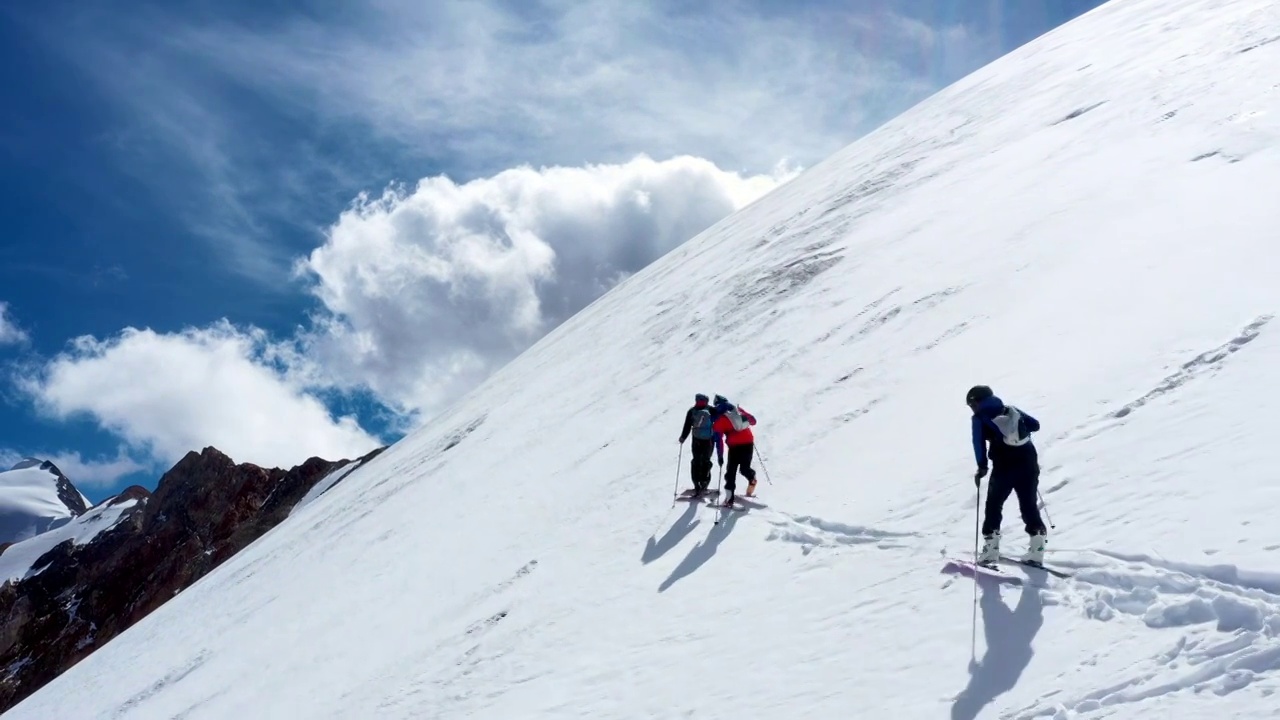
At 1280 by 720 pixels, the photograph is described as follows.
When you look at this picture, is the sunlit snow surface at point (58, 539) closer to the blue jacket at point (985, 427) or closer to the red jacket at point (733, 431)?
the red jacket at point (733, 431)

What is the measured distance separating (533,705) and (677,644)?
A: 1.64 metres

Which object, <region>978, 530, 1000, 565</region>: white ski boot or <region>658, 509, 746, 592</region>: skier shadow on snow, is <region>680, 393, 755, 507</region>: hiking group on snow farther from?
<region>978, 530, 1000, 565</region>: white ski boot

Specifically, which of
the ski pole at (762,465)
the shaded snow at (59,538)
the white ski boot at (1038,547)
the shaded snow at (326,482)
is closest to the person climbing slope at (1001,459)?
the white ski boot at (1038,547)

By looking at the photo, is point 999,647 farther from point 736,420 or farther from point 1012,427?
point 736,420

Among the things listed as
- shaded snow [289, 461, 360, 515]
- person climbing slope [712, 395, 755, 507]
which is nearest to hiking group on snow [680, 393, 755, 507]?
person climbing slope [712, 395, 755, 507]

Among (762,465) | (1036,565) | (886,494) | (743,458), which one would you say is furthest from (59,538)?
(1036,565)

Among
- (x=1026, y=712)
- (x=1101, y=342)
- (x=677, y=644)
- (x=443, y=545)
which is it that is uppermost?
(x=443, y=545)

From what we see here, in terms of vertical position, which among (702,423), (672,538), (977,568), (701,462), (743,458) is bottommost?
(977,568)

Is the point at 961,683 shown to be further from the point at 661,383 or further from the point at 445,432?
the point at 445,432

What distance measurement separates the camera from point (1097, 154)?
67.9 feet

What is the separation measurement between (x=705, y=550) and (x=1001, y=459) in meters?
4.33

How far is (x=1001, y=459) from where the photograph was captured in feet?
26.8

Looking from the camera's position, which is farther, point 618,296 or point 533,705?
point 618,296

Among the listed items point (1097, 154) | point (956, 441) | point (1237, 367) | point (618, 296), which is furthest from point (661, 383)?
point (618, 296)
